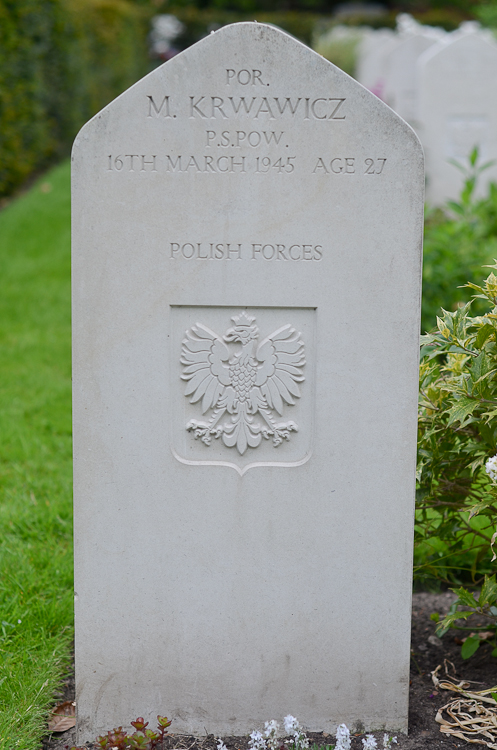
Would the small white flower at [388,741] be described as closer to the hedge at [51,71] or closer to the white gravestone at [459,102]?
the white gravestone at [459,102]

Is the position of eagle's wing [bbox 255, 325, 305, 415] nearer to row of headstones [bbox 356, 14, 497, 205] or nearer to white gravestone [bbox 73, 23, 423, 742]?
white gravestone [bbox 73, 23, 423, 742]

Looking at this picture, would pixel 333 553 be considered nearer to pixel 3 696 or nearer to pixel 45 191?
pixel 3 696

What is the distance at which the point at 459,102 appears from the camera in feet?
24.8

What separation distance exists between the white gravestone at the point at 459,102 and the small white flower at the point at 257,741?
21.8 feet

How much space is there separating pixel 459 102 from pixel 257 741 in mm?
7038

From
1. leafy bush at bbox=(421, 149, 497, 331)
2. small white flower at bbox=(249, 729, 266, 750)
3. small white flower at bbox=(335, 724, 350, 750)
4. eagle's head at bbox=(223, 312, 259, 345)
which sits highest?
leafy bush at bbox=(421, 149, 497, 331)

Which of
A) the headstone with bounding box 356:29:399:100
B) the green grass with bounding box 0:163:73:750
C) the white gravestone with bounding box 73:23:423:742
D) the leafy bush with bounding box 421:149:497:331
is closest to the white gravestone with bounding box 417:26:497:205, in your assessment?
the leafy bush with bounding box 421:149:497:331

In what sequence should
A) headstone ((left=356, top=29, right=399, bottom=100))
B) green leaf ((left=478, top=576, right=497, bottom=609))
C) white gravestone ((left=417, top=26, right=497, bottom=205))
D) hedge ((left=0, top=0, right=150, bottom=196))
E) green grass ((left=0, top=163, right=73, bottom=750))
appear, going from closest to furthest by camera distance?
green leaf ((left=478, top=576, right=497, bottom=609)), green grass ((left=0, top=163, right=73, bottom=750)), white gravestone ((left=417, top=26, right=497, bottom=205)), hedge ((left=0, top=0, right=150, bottom=196)), headstone ((left=356, top=29, right=399, bottom=100))

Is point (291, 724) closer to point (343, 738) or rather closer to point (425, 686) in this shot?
point (343, 738)

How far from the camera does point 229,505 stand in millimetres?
2002

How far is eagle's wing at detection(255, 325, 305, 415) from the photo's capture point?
1.96 m

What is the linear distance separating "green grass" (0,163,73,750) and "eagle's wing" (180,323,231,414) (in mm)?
995

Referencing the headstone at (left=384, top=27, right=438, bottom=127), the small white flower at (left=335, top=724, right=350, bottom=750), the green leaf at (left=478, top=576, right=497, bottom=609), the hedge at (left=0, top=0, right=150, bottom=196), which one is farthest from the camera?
the headstone at (left=384, top=27, right=438, bottom=127)

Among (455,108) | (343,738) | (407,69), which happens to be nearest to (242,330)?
(343,738)
